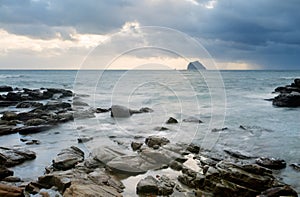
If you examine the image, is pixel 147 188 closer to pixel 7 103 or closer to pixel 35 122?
pixel 35 122

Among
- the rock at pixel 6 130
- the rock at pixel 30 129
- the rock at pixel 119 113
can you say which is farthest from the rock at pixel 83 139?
the rock at pixel 119 113

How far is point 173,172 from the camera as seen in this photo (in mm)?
8500

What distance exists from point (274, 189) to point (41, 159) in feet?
23.3

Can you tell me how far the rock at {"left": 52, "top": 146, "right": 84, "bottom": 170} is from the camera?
858cm

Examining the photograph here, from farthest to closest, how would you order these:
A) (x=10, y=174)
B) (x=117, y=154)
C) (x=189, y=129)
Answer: (x=189, y=129)
(x=117, y=154)
(x=10, y=174)

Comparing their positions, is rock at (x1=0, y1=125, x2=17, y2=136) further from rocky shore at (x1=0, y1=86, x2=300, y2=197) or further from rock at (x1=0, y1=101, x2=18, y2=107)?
rock at (x1=0, y1=101, x2=18, y2=107)

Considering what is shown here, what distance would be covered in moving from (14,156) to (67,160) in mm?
1848

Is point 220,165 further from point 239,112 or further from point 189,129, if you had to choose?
point 239,112

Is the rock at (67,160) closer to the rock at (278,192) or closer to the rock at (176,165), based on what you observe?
the rock at (176,165)

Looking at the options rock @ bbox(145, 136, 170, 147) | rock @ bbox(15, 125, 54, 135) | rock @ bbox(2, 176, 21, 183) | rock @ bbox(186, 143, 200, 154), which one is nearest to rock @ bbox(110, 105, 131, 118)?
rock @ bbox(15, 125, 54, 135)

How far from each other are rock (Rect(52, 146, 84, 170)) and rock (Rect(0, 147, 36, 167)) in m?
1.12

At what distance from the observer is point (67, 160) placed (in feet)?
29.0

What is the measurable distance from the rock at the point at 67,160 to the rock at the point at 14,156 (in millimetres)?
1124

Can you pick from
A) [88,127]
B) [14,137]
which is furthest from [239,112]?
[14,137]
